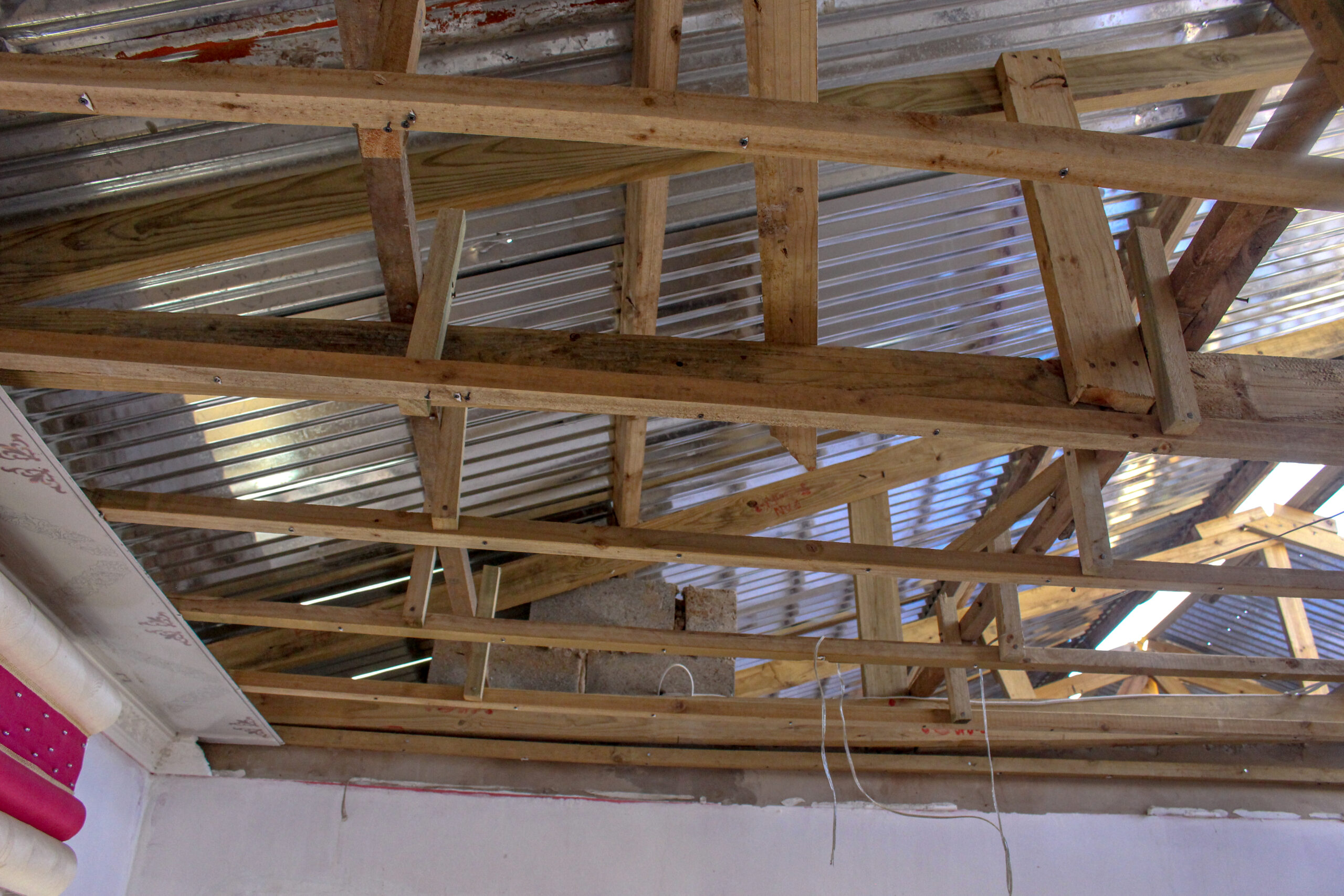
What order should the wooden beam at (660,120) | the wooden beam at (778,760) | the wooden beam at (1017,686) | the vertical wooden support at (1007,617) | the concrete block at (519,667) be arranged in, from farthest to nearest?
the wooden beam at (1017,686), the concrete block at (519,667), the wooden beam at (778,760), the vertical wooden support at (1007,617), the wooden beam at (660,120)

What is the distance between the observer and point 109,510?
297cm

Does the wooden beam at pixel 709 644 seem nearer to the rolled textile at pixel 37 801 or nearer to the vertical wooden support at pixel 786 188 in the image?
the rolled textile at pixel 37 801

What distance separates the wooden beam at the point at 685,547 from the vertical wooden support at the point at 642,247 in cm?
49

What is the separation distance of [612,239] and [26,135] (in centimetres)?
175

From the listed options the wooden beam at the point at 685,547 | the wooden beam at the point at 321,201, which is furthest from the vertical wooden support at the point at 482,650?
the wooden beam at the point at 321,201

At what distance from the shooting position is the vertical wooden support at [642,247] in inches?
91.1

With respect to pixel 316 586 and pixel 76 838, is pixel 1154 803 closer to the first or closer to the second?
pixel 316 586

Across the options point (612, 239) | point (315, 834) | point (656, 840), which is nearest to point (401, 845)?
point (315, 834)

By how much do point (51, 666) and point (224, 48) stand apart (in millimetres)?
2091

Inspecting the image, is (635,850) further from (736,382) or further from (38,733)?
(736,382)

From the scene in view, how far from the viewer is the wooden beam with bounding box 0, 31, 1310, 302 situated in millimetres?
2652

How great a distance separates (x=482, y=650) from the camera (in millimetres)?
4363

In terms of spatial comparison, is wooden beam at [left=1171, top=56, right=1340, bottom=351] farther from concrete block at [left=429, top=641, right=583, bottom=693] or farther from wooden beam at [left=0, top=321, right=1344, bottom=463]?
concrete block at [left=429, top=641, right=583, bottom=693]

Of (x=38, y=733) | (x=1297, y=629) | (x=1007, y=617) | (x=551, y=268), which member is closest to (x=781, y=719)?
(x=1007, y=617)
